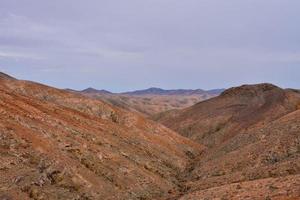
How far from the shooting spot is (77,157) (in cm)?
4469

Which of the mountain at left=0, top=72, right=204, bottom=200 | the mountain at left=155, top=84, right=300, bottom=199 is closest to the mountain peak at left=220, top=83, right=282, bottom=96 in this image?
the mountain at left=155, top=84, right=300, bottom=199

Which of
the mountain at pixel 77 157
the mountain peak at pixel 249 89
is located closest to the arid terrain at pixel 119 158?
the mountain at pixel 77 157

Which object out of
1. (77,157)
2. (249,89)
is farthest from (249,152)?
(249,89)

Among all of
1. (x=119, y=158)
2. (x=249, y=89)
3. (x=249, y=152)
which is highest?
(x=249, y=89)

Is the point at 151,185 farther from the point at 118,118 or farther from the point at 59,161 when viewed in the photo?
the point at 118,118

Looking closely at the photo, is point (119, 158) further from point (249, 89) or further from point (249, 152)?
point (249, 89)

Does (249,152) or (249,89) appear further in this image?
(249,89)

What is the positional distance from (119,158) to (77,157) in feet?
20.6

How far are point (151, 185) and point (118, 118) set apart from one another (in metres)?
27.2

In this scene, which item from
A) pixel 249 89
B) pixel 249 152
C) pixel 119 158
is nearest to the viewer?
pixel 119 158

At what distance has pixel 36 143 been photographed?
42.8m

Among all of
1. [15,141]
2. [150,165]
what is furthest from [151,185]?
[15,141]

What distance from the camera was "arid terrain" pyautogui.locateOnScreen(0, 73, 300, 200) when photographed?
37.0m

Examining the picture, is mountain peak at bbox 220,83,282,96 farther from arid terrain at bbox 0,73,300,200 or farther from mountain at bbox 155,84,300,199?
arid terrain at bbox 0,73,300,200
